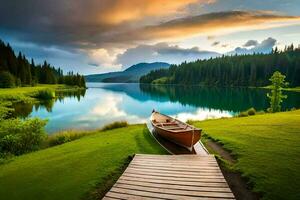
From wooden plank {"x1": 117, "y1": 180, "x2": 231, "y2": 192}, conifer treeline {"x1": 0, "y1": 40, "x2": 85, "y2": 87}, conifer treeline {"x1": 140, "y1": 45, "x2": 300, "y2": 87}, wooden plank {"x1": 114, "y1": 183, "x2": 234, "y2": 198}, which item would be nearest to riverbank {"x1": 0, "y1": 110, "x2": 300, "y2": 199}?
wooden plank {"x1": 117, "y1": 180, "x2": 231, "y2": 192}

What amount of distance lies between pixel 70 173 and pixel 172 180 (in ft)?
16.8

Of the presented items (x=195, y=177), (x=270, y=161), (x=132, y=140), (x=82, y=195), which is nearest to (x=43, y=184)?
(x=82, y=195)

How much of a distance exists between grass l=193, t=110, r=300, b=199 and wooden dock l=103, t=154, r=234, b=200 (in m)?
1.51

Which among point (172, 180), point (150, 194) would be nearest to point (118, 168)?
point (172, 180)

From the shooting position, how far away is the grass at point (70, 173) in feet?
32.9

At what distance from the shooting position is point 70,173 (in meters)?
11.9

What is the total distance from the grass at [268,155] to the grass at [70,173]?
494 centimetres

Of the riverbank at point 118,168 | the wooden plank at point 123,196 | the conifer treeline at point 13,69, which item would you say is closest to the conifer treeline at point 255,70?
the conifer treeline at point 13,69

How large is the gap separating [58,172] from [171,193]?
20.7 feet

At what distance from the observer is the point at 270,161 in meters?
12.2

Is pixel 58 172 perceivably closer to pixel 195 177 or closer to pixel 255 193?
pixel 195 177

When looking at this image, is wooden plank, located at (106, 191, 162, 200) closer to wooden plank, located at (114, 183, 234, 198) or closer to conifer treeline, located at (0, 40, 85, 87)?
wooden plank, located at (114, 183, 234, 198)

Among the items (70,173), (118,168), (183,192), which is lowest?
(70,173)

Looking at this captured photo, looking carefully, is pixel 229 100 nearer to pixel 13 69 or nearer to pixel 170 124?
pixel 170 124
